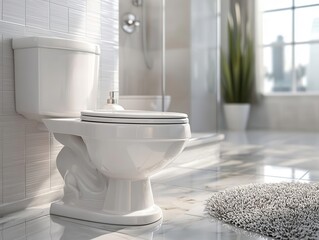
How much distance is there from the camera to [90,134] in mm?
1354

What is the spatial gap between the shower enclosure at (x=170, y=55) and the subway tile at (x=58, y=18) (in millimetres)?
1535

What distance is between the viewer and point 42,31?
5.36 ft

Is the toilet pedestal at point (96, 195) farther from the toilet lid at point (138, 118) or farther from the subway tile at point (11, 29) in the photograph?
the subway tile at point (11, 29)

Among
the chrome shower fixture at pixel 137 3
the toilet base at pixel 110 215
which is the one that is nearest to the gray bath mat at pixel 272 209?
the toilet base at pixel 110 215

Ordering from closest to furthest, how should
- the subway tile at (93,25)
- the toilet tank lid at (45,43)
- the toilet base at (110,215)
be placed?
the toilet base at (110,215)
the toilet tank lid at (45,43)
the subway tile at (93,25)

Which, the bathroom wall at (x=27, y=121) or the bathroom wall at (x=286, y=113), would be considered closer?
the bathroom wall at (x=27, y=121)

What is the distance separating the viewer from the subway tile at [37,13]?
157cm

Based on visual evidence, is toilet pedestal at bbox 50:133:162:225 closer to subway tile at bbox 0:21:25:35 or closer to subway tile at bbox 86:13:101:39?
subway tile at bbox 0:21:25:35

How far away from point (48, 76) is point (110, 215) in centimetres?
61

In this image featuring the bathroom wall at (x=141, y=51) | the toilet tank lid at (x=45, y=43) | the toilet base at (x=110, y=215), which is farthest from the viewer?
the bathroom wall at (x=141, y=51)

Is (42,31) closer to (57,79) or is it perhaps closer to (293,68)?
(57,79)

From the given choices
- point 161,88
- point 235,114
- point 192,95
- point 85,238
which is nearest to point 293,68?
point 235,114

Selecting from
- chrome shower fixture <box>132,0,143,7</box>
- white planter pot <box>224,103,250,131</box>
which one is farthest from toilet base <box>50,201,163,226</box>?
white planter pot <box>224,103,250,131</box>

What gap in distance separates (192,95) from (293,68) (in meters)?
2.31
